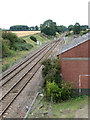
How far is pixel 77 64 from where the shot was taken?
12875 mm

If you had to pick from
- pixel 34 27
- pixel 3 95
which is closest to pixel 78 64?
pixel 3 95

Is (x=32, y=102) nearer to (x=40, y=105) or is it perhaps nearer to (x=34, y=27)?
(x=40, y=105)

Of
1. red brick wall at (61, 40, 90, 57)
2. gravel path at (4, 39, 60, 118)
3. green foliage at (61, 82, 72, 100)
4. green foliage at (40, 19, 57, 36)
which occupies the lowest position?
gravel path at (4, 39, 60, 118)

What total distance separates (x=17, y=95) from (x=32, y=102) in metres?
2.32

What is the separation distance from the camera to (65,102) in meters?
12.2

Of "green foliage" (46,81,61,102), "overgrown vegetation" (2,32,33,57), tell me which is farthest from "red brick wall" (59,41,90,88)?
"overgrown vegetation" (2,32,33,57)

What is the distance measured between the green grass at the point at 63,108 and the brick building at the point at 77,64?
1177 mm

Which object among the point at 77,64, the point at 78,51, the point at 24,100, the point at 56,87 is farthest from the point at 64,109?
the point at 78,51

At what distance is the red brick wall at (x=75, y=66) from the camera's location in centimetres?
1262

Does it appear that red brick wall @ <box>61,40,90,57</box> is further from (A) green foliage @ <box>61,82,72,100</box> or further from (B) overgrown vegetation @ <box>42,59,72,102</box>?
(A) green foliage @ <box>61,82,72,100</box>

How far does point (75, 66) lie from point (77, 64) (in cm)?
21

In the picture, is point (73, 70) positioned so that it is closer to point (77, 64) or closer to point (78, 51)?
point (77, 64)

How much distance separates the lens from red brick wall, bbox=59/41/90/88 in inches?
497

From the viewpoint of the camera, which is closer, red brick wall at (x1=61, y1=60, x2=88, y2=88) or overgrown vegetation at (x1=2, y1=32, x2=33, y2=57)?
red brick wall at (x1=61, y1=60, x2=88, y2=88)
